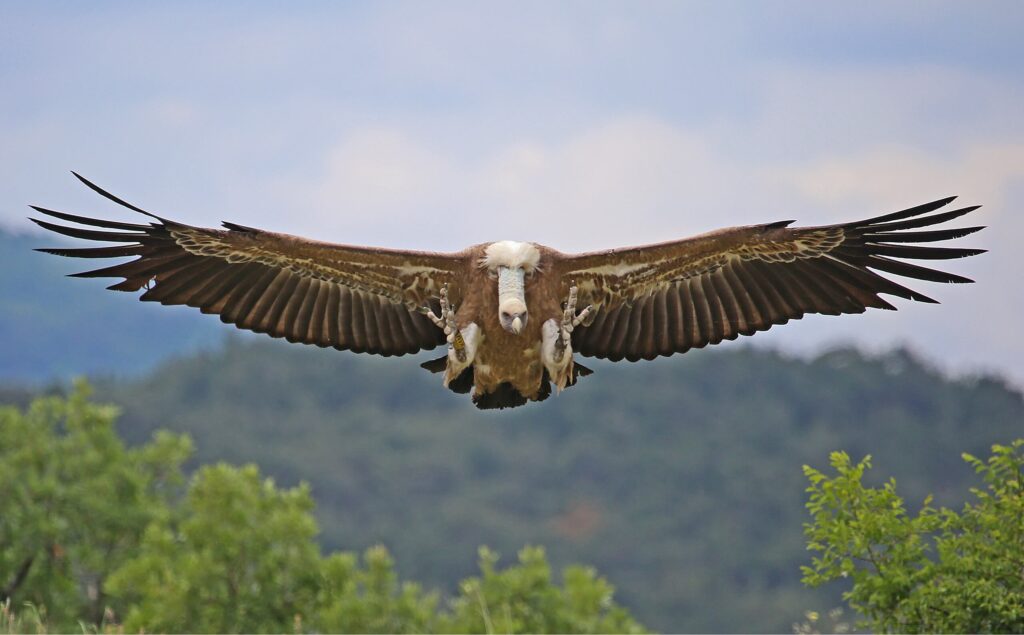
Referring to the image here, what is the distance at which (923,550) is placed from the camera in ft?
37.2

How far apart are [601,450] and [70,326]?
41445mm

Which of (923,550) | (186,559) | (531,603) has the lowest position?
(531,603)

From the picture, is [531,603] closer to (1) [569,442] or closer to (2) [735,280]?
(2) [735,280]

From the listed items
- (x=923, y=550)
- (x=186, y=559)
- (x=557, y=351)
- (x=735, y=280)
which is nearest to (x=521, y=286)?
(x=557, y=351)

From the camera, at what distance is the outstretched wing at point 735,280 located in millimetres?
10609

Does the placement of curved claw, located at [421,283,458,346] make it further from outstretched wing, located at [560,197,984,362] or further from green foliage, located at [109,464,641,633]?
green foliage, located at [109,464,641,633]

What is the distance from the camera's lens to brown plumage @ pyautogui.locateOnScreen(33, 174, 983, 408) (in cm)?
1024

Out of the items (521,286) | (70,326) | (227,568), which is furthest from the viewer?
(70,326)

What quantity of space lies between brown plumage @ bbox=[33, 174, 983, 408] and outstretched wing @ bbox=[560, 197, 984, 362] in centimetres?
1

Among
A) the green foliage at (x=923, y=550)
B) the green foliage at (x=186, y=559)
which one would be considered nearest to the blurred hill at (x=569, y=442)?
the green foliage at (x=186, y=559)

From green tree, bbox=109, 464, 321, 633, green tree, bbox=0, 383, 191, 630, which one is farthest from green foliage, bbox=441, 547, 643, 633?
green tree, bbox=0, 383, 191, 630

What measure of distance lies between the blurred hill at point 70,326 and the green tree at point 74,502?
223 feet

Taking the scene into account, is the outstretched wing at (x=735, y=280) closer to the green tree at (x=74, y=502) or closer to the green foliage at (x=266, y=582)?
the green foliage at (x=266, y=582)

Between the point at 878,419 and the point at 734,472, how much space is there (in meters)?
9.94
